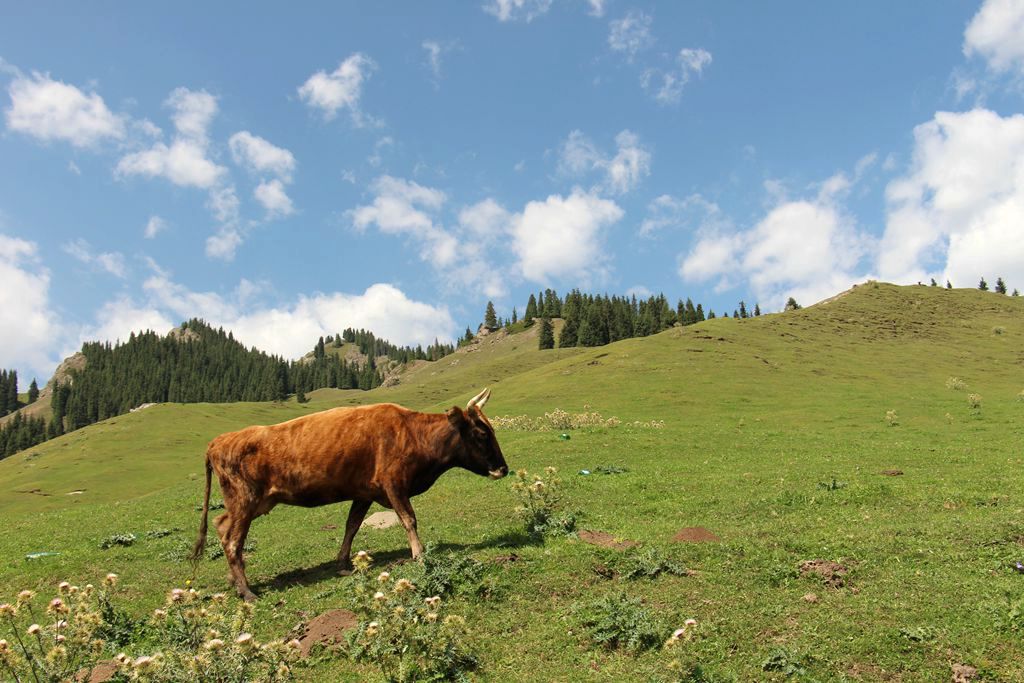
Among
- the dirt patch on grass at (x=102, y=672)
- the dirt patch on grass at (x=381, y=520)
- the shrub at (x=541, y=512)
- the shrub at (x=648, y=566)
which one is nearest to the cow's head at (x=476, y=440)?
the shrub at (x=541, y=512)

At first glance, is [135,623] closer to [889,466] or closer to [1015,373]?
[889,466]

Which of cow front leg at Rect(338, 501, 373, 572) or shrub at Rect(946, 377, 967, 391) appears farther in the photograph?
shrub at Rect(946, 377, 967, 391)

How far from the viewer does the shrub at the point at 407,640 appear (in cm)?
688

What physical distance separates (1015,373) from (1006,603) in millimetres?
78992

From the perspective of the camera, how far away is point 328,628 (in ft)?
30.3

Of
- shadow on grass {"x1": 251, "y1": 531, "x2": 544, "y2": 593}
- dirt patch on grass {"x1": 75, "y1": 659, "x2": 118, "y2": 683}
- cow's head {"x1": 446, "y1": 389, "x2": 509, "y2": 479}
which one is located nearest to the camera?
dirt patch on grass {"x1": 75, "y1": 659, "x2": 118, "y2": 683}

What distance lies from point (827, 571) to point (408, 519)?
723cm

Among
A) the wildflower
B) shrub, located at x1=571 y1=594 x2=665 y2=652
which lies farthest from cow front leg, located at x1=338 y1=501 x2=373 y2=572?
the wildflower

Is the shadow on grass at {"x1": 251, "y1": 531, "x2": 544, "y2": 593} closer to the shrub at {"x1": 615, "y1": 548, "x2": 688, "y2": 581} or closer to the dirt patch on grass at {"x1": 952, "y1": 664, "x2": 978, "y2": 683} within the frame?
the shrub at {"x1": 615, "y1": 548, "x2": 688, "y2": 581}

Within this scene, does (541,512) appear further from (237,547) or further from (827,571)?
(237,547)

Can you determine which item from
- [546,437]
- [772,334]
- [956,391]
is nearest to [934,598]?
[546,437]

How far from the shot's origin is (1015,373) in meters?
69.6

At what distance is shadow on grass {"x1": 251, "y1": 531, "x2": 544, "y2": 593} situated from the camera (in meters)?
12.3

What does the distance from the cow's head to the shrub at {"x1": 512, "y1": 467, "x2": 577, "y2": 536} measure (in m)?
1.21
